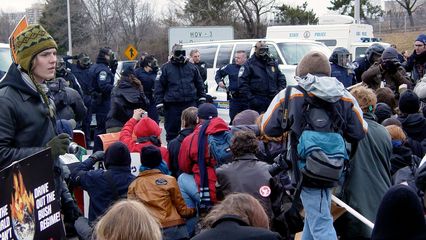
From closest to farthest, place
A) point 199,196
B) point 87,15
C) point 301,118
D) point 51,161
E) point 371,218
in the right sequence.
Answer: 1. point 51,161
2. point 301,118
3. point 371,218
4. point 199,196
5. point 87,15

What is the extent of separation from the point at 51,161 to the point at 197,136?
283cm

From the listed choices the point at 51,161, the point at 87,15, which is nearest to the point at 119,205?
the point at 51,161

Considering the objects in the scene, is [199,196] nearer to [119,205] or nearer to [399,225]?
[119,205]

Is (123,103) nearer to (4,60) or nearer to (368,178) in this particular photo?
(4,60)

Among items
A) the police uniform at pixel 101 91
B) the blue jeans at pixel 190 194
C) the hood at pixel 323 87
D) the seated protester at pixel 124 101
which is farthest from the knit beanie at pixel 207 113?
the police uniform at pixel 101 91

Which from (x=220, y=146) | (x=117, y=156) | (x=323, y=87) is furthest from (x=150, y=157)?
(x=323, y=87)

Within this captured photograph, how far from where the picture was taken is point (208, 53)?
57.2 feet

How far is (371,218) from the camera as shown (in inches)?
229

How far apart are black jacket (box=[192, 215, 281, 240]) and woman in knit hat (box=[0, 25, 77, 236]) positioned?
3.55 feet

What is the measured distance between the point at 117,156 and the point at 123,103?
4.42 meters

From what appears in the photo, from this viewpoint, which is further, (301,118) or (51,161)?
(301,118)

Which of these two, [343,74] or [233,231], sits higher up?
[343,74]

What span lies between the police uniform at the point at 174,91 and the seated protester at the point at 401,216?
9.15m

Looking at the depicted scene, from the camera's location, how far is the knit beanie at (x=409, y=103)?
706 cm
